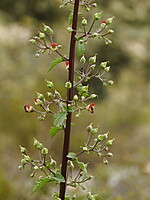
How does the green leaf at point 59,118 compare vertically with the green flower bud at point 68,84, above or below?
below

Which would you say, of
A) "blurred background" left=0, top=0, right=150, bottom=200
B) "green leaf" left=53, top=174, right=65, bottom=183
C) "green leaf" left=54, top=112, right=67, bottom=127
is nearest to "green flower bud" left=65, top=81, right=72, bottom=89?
"green leaf" left=54, top=112, right=67, bottom=127

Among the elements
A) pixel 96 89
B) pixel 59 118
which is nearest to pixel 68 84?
pixel 59 118

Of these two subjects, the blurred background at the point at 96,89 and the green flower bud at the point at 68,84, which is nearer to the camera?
the green flower bud at the point at 68,84

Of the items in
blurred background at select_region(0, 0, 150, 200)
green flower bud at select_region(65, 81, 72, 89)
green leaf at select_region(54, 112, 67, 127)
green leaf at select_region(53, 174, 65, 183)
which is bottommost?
green leaf at select_region(53, 174, 65, 183)

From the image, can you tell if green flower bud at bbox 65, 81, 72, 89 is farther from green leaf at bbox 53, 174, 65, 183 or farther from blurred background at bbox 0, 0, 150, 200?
blurred background at bbox 0, 0, 150, 200

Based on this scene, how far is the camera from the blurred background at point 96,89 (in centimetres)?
376

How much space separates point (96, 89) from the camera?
18.9 feet

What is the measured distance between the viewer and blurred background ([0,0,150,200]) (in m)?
3.76

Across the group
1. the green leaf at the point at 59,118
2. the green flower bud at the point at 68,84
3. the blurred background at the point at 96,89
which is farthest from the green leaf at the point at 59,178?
the blurred background at the point at 96,89

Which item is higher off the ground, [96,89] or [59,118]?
[96,89]

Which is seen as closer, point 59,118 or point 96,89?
point 59,118

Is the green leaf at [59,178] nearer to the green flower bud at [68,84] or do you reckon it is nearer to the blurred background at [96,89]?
the green flower bud at [68,84]

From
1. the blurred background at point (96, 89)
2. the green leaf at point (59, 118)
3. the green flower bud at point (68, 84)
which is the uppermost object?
the blurred background at point (96, 89)

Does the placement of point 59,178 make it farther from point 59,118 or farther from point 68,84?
point 68,84
